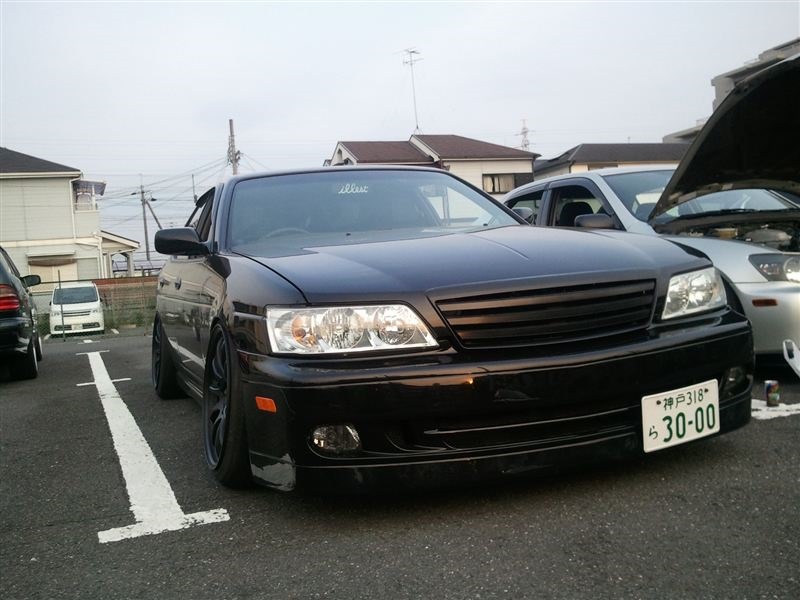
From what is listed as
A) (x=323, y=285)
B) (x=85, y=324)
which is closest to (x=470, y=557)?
(x=323, y=285)

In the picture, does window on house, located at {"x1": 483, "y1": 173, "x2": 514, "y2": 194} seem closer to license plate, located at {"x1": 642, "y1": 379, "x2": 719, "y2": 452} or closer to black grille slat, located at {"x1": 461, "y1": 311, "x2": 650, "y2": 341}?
license plate, located at {"x1": 642, "y1": 379, "x2": 719, "y2": 452}

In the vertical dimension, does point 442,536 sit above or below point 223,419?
below

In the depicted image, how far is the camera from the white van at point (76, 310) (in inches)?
812

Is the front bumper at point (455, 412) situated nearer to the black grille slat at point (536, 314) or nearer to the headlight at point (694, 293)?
the black grille slat at point (536, 314)

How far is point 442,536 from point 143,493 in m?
1.43

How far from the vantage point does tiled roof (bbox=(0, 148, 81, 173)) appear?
30.6 meters

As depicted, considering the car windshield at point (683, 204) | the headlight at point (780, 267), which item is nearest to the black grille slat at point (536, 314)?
the headlight at point (780, 267)

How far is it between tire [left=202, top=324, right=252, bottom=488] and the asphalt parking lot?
4.0 inches

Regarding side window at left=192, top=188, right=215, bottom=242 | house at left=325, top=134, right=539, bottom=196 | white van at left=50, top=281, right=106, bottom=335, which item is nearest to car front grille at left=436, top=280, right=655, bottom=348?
side window at left=192, top=188, right=215, bottom=242

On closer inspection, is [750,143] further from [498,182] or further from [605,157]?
[605,157]

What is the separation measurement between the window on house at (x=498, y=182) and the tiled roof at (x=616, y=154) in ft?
16.4

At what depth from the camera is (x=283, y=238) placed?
3645mm

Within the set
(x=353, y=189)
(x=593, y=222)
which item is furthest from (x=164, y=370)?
(x=593, y=222)

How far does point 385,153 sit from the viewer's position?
35.8 metres
